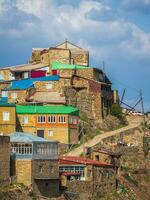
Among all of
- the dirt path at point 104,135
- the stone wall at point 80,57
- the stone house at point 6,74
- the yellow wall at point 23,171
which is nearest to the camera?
the yellow wall at point 23,171

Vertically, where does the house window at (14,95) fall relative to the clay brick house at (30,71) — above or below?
below

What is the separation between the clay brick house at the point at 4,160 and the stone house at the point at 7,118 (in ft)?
56.8

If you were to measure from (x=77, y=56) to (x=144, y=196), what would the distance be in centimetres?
3018

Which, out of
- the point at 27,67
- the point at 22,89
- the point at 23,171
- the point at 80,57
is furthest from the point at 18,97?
the point at 23,171

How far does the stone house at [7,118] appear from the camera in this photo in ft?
312

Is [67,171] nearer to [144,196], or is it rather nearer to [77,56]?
[144,196]

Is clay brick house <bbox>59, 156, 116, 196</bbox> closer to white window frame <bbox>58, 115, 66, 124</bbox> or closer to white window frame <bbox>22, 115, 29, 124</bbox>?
white window frame <bbox>58, 115, 66, 124</bbox>

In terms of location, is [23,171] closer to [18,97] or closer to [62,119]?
[62,119]

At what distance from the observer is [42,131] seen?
320ft

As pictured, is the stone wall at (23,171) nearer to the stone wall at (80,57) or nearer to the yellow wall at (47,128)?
the yellow wall at (47,128)

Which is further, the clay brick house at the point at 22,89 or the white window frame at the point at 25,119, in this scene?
the clay brick house at the point at 22,89

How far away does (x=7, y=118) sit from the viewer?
9556cm

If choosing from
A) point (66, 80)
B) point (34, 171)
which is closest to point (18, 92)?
point (66, 80)

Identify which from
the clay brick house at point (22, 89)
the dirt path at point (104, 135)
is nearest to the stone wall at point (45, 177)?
the dirt path at point (104, 135)
